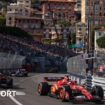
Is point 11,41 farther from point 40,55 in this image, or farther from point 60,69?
point 60,69

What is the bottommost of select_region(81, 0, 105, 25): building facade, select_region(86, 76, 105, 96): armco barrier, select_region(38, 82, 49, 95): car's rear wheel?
select_region(38, 82, 49, 95): car's rear wheel

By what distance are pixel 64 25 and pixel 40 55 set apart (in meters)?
92.4

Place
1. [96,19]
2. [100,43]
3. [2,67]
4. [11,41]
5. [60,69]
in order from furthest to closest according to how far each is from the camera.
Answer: [96,19] < [100,43] < [11,41] < [60,69] < [2,67]

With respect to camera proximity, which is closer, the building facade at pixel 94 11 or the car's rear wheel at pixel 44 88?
the car's rear wheel at pixel 44 88

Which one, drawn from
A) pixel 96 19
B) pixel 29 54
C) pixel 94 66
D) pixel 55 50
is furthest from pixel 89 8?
pixel 94 66

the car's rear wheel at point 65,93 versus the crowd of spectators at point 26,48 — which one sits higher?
the crowd of spectators at point 26,48

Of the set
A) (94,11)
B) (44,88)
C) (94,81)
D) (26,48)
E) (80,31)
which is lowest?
(44,88)

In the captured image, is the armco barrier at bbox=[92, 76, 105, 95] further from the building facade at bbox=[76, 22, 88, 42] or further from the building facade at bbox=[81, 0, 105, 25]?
the building facade at bbox=[81, 0, 105, 25]

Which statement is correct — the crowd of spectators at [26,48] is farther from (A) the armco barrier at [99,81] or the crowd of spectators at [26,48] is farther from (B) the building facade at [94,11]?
(B) the building facade at [94,11]

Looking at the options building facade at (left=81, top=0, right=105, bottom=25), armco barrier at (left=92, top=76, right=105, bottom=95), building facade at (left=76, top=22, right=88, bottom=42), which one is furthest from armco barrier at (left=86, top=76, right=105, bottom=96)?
building facade at (left=81, top=0, right=105, bottom=25)

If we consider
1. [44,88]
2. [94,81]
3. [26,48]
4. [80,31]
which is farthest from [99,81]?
[80,31]

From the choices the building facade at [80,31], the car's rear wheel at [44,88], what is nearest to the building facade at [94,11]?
the building facade at [80,31]

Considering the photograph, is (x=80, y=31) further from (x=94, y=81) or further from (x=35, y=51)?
(x=94, y=81)

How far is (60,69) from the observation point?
74500 mm
